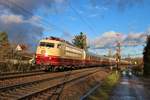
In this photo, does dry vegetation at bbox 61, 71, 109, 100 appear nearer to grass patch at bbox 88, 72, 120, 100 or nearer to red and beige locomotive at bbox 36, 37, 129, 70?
grass patch at bbox 88, 72, 120, 100

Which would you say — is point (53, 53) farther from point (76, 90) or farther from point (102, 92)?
point (102, 92)

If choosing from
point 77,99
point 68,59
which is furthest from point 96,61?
point 77,99

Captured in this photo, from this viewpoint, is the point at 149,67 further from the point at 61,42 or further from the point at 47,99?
the point at 47,99

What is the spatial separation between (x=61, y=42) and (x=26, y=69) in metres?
5.34

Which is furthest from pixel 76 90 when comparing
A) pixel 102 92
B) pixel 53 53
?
pixel 53 53

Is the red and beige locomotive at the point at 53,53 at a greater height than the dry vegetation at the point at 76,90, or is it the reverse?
the red and beige locomotive at the point at 53,53

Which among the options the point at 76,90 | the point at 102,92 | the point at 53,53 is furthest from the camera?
the point at 53,53

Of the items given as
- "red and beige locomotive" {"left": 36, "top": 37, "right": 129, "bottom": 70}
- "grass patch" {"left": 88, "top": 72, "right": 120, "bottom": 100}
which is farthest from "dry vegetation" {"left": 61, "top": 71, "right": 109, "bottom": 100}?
"red and beige locomotive" {"left": 36, "top": 37, "right": 129, "bottom": 70}

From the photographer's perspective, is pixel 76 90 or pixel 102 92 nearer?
pixel 102 92

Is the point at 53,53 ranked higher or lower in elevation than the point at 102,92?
higher

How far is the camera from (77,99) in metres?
17.4

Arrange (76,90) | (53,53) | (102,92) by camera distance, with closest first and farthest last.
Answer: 1. (102,92)
2. (76,90)
3. (53,53)

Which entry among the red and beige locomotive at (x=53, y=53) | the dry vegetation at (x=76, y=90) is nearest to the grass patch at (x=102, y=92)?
the dry vegetation at (x=76, y=90)

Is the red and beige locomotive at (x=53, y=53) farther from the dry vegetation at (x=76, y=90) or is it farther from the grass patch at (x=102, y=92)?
the dry vegetation at (x=76, y=90)
